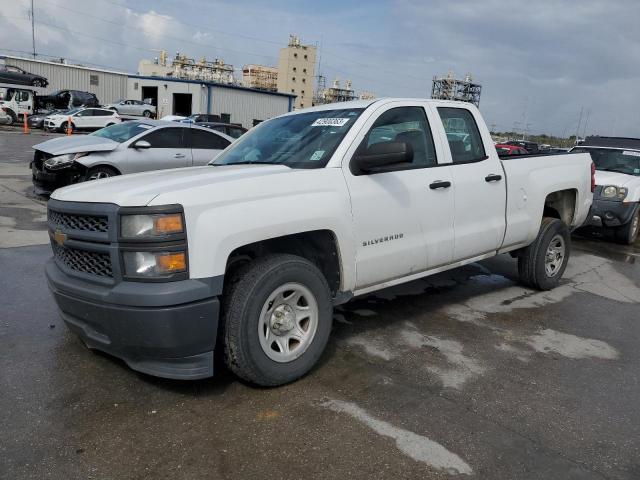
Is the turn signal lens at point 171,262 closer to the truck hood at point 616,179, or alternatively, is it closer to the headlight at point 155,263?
the headlight at point 155,263

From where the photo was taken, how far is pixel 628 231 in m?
9.45

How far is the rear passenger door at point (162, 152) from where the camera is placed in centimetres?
984

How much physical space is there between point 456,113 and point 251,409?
127 inches

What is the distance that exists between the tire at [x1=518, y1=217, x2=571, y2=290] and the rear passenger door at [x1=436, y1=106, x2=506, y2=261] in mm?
881

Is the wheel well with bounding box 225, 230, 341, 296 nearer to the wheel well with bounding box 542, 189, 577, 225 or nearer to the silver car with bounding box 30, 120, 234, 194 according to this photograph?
the wheel well with bounding box 542, 189, 577, 225

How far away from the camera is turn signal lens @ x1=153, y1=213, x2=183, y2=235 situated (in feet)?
9.59

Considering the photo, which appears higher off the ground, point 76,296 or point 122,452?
point 76,296

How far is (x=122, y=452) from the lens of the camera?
2.78m

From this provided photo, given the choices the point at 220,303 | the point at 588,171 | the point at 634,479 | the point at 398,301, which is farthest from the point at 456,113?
the point at 634,479

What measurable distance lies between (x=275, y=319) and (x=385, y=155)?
1.32m

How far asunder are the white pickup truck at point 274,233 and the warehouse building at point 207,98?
3903cm

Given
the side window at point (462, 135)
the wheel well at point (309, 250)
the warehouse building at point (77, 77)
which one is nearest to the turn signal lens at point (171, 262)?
the wheel well at point (309, 250)

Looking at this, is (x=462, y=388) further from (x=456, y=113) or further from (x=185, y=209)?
(x=456, y=113)

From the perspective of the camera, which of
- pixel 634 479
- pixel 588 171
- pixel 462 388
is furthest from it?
pixel 588 171
